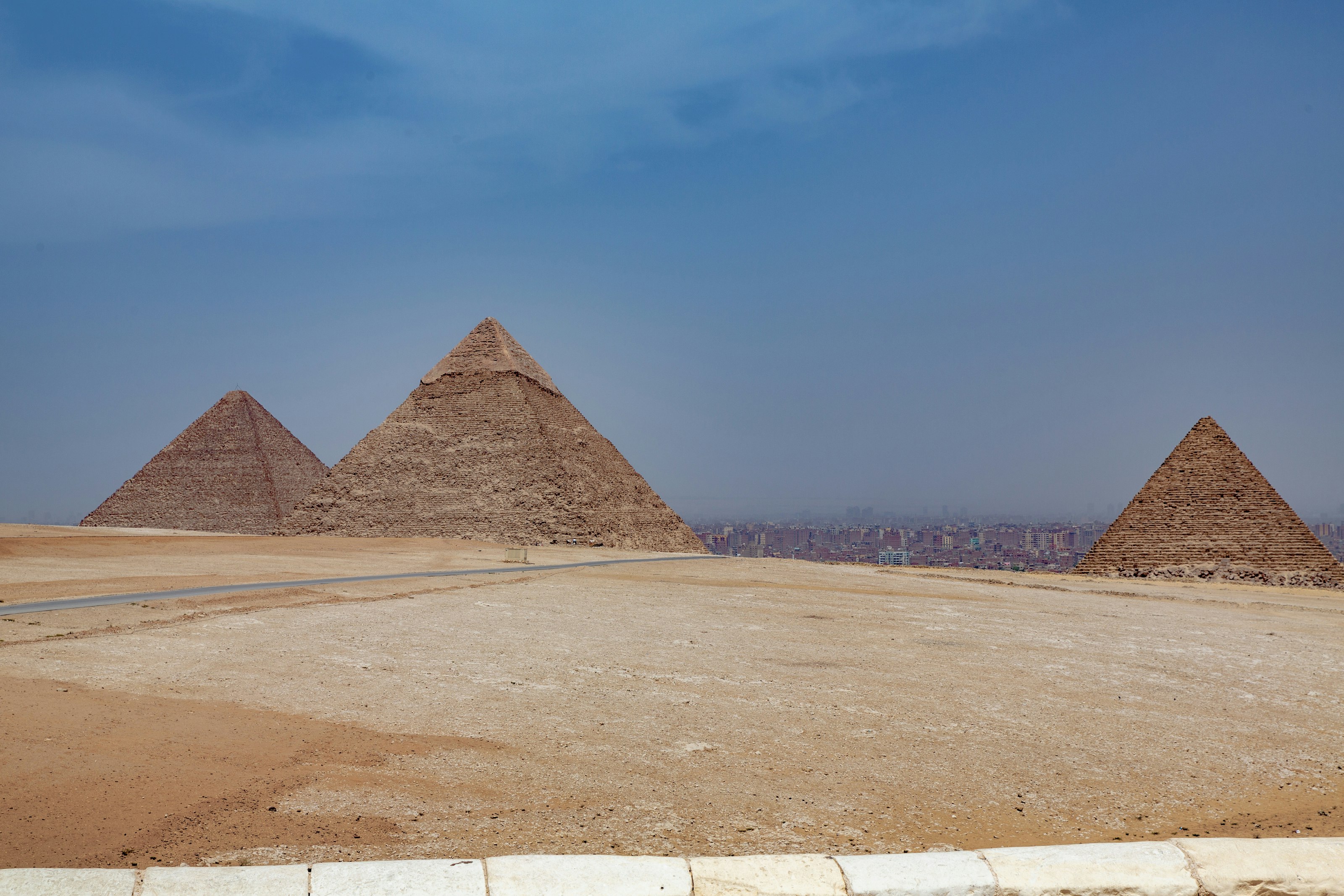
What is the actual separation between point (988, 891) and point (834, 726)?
3.35 meters

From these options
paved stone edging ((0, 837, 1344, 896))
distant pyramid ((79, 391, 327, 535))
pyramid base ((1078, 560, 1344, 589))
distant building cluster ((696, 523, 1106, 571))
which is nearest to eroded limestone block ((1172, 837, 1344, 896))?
paved stone edging ((0, 837, 1344, 896))

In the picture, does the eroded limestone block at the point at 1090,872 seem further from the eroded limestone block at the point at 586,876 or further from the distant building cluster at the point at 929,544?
the distant building cluster at the point at 929,544

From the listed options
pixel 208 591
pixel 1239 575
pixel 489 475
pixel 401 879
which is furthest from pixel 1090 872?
pixel 489 475

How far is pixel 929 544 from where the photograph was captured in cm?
10331

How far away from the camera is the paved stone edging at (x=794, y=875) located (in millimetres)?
3436

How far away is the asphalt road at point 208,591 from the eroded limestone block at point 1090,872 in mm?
12396

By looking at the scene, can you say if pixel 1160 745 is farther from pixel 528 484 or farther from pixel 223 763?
pixel 528 484

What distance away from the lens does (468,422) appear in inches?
2040

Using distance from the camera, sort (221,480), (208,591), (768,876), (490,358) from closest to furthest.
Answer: (768,876) → (208,591) → (490,358) → (221,480)

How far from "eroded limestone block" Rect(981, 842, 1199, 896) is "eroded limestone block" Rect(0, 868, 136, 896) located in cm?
367

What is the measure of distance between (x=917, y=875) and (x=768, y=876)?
66 centimetres

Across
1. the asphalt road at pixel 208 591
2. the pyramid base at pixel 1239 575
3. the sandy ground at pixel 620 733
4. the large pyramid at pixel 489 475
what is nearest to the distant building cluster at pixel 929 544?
the pyramid base at pixel 1239 575

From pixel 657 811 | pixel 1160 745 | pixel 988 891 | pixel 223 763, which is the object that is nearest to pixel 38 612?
pixel 223 763

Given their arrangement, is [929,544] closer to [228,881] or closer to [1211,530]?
[1211,530]
